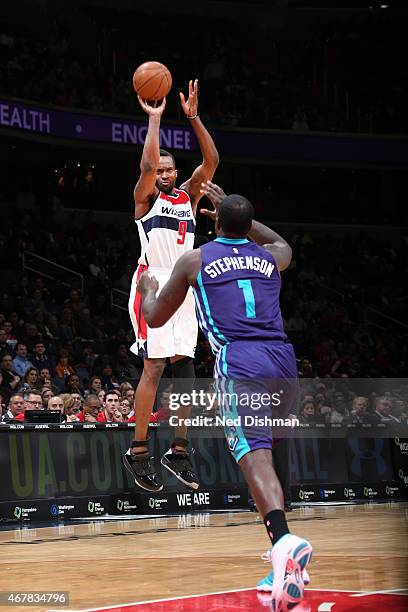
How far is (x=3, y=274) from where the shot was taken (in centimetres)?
2236

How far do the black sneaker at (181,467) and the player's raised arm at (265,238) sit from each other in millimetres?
2141

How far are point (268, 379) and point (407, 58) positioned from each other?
26.6 m

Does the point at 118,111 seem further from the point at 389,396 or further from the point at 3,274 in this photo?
the point at 389,396

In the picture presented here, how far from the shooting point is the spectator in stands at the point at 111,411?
15.0 metres

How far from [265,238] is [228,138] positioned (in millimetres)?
19640

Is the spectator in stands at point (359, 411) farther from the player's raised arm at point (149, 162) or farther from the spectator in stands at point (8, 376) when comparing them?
the player's raised arm at point (149, 162)

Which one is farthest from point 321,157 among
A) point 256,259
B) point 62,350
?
point 256,259

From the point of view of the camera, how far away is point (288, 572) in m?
6.20

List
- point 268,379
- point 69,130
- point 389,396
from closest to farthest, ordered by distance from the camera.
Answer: point 268,379
point 389,396
point 69,130

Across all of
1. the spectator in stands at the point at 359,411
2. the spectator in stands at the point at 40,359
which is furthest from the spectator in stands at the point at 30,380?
the spectator in stands at the point at 359,411

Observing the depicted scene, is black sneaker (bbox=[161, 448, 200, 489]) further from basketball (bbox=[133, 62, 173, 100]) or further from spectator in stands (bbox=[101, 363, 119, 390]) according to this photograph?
spectator in stands (bbox=[101, 363, 119, 390])

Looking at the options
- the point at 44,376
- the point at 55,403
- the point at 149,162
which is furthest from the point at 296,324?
the point at 149,162

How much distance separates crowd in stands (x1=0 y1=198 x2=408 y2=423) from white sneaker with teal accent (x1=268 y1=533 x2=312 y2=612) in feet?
27.5

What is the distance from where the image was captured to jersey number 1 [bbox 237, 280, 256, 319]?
6988 millimetres
